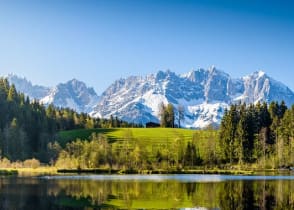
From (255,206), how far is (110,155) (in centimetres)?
10751

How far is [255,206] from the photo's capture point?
4844cm

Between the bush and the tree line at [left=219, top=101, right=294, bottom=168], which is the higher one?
the tree line at [left=219, top=101, right=294, bottom=168]

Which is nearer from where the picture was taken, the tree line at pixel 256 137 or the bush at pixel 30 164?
the bush at pixel 30 164

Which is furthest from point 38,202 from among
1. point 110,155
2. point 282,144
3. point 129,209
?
point 282,144

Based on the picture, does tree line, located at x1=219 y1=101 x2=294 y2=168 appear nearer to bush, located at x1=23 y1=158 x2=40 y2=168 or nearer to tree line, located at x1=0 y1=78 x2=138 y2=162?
bush, located at x1=23 y1=158 x2=40 y2=168

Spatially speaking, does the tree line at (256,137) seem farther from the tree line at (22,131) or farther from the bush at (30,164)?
the tree line at (22,131)

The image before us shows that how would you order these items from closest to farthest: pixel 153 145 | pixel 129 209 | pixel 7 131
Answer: pixel 129 209
pixel 7 131
pixel 153 145

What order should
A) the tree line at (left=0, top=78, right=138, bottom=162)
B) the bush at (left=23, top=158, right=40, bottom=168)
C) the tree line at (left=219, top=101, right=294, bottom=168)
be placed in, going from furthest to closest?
the tree line at (left=0, top=78, right=138, bottom=162) < the tree line at (left=219, top=101, right=294, bottom=168) < the bush at (left=23, top=158, right=40, bottom=168)

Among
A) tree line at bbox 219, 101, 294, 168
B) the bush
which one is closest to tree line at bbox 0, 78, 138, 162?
the bush

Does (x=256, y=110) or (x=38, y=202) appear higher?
(x=256, y=110)

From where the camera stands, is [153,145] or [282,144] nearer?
[282,144]

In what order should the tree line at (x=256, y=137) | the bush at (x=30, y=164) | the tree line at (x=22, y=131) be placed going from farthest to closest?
the tree line at (x=22, y=131), the tree line at (x=256, y=137), the bush at (x=30, y=164)

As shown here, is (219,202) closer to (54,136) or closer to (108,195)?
(108,195)

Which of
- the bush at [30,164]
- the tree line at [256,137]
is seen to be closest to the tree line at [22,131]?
the bush at [30,164]
